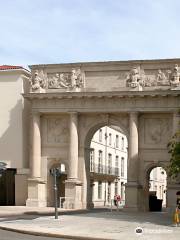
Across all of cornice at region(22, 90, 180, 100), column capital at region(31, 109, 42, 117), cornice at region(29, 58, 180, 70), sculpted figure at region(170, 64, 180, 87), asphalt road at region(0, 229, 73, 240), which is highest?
cornice at region(29, 58, 180, 70)

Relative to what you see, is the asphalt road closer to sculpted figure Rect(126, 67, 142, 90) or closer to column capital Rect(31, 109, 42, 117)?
sculpted figure Rect(126, 67, 142, 90)

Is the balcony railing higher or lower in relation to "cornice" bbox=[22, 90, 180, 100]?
lower

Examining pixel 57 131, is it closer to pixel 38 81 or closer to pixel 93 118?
pixel 93 118

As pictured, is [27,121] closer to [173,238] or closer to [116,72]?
[116,72]

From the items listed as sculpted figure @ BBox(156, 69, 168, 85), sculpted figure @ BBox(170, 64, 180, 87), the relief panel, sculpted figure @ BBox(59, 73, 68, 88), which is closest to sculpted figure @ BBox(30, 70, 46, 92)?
sculpted figure @ BBox(59, 73, 68, 88)

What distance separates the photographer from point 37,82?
47.2 meters

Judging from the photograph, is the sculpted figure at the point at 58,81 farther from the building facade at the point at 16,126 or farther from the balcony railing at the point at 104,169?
the balcony railing at the point at 104,169

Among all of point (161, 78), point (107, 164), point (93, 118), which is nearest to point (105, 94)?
point (93, 118)

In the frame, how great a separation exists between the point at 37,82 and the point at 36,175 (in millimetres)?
7673

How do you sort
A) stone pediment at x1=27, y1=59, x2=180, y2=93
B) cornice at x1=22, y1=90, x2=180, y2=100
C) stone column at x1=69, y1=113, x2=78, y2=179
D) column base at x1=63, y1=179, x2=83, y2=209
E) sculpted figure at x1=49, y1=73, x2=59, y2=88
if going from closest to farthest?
cornice at x1=22, y1=90, x2=180, y2=100 < stone pediment at x1=27, y1=59, x2=180, y2=93 < column base at x1=63, y1=179, x2=83, y2=209 < stone column at x1=69, y1=113, x2=78, y2=179 < sculpted figure at x1=49, y1=73, x2=59, y2=88

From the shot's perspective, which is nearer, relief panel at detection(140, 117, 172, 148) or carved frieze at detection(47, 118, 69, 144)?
relief panel at detection(140, 117, 172, 148)

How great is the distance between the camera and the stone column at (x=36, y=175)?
46.6 meters

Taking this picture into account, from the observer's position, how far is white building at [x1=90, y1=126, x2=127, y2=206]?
2618 inches

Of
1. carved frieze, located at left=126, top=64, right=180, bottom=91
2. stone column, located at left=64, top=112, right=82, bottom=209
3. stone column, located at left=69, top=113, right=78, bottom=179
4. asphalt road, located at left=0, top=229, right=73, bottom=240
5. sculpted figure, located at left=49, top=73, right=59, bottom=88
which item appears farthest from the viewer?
sculpted figure, located at left=49, top=73, right=59, bottom=88
